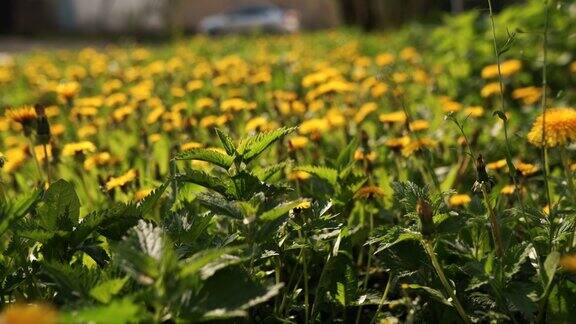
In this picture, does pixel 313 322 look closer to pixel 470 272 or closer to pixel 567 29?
pixel 470 272

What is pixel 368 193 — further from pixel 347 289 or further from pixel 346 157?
pixel 347 289

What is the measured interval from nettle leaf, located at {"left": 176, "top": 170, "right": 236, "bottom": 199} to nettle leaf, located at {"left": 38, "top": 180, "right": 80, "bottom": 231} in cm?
23

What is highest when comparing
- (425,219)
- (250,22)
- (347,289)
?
(425,219)

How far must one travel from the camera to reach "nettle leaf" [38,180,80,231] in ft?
4.42

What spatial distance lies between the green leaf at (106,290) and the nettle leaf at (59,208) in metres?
0.29

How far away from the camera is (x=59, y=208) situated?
1.39 metres

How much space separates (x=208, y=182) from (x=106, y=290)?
1.14ft

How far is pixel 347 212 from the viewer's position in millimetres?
1880

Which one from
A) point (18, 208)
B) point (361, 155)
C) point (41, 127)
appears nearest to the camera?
point (18, 208)

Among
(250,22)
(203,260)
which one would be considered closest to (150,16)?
(250,22)

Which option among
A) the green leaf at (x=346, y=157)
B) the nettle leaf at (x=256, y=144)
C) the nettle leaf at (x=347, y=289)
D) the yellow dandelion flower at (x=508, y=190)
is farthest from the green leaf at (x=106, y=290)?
the yellow dandelion flower at (x=508, y=190)

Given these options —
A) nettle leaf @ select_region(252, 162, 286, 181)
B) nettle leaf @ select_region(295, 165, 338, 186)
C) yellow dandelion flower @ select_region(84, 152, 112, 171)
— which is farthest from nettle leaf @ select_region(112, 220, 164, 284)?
yellow dandelion flower @ select_region(84, 152, 112, 171)

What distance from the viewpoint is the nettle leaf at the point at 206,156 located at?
135 centimetres

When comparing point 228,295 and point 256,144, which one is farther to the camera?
point 256,144
